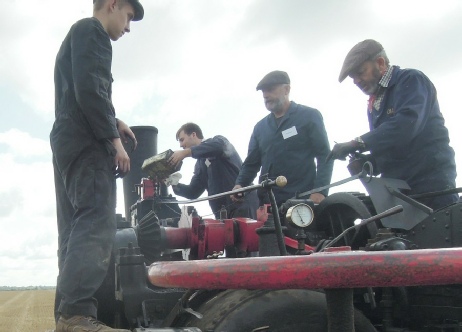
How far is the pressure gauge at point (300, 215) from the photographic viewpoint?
2951 mm

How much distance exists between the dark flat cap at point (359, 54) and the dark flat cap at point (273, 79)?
174 centimetres

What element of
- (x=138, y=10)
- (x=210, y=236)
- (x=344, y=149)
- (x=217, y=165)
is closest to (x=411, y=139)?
(x=344, y=149)

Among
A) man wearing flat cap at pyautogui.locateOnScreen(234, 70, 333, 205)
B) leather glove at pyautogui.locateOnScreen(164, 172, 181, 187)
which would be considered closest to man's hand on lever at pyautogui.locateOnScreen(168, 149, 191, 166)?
man wearing flat cap at pyautogui.locateOnScreen(234, 70, 333, 205)

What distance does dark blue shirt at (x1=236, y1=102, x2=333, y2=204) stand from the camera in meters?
4.74

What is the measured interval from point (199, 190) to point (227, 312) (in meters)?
4.13

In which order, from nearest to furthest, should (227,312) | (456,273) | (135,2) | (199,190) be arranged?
(456,273)
(227,312)
(135,2)
(199,190)

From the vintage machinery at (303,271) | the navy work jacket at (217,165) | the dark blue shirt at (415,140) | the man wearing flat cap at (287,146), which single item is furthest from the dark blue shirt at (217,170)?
the dark blue shirt at (415,140)

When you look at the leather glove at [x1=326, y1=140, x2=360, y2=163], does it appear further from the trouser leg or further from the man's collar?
the trouser leg

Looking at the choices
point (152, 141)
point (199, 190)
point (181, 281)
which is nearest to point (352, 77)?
point (181, 281)

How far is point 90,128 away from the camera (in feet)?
9.12

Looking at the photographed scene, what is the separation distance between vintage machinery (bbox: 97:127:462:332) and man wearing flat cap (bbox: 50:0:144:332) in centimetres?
24

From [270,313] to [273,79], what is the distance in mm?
3424

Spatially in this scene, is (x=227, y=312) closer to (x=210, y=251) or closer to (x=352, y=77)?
(x=210, y=251)

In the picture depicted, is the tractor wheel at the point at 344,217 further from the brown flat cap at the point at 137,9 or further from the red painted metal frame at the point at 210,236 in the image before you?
the brown flat cap at the point at 137,9
